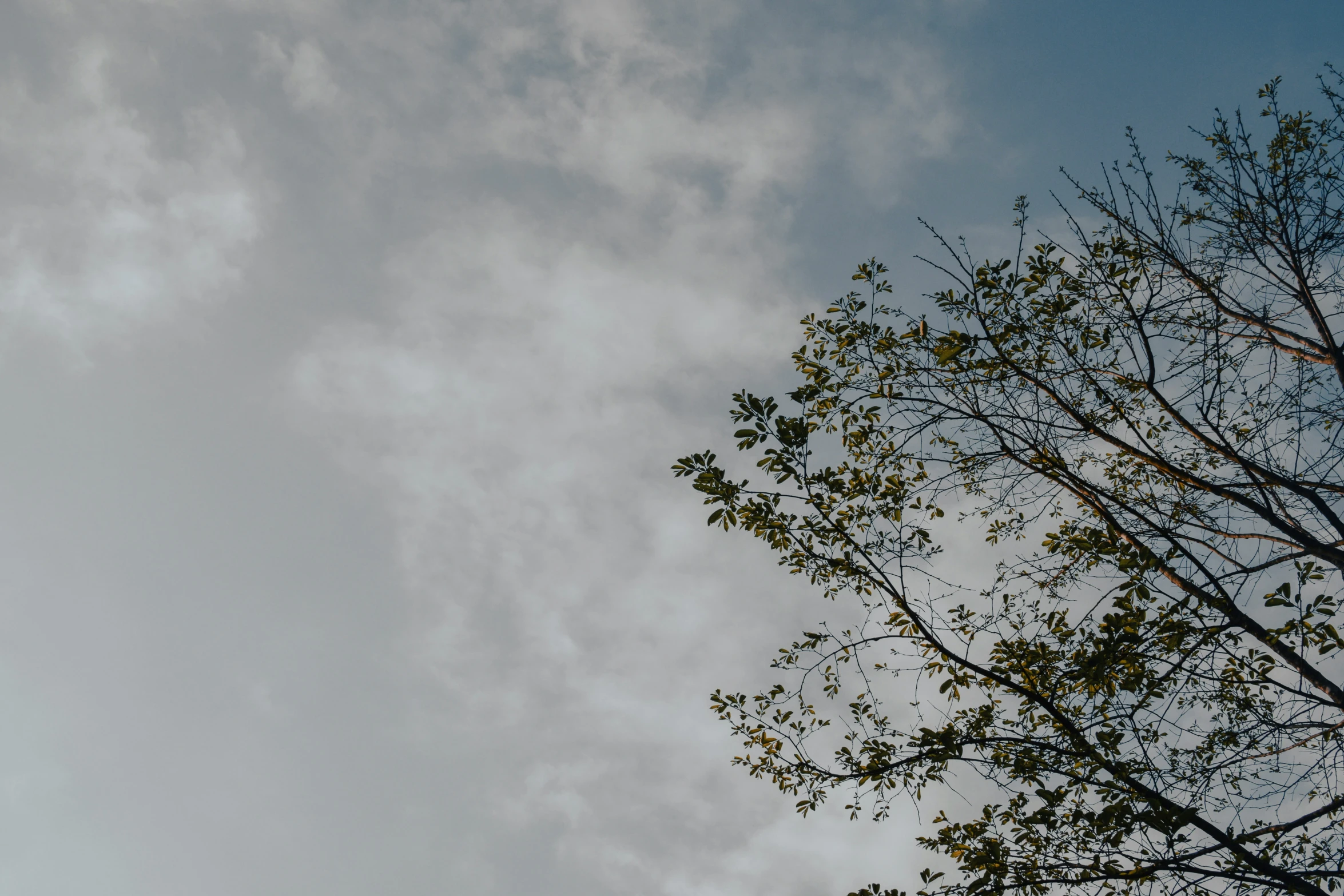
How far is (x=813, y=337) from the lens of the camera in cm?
676

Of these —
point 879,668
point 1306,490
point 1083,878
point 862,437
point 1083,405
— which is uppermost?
point 1083,405

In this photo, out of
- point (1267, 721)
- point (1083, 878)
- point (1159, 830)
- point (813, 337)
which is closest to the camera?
point (1159, 830)

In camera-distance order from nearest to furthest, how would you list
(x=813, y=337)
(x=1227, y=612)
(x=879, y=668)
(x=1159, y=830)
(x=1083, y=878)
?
(x=1159, y=830), (x=1083, y=878), (x=1227, y=612), (x=879, y=668), (x=813, y=337)

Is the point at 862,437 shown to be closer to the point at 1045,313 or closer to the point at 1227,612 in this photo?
the point at 1045,313

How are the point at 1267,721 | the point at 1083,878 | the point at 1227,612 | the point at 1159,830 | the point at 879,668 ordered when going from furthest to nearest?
the point at 879,668 < the point at 1267,721 < the point at 1227,612 < the point at 1083,878 < the point at 1159,830

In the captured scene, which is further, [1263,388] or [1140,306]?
[1263,388]

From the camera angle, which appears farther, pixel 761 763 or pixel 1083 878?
pixel 761 763

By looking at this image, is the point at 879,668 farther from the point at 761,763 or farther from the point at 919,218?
the point at 919,218

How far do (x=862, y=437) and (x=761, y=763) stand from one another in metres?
3.18

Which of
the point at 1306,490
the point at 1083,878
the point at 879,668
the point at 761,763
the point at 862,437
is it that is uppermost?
the point at 862,437

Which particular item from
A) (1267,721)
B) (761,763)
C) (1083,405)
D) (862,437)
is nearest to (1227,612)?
(1267,721)

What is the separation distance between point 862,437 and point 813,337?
3.71ft

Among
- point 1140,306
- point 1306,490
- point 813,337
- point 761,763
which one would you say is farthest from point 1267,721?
point 813,337

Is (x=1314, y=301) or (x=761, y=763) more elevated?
(x=1314, y=301)
